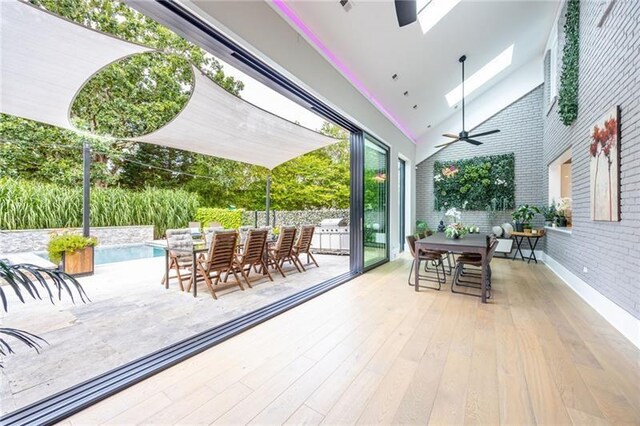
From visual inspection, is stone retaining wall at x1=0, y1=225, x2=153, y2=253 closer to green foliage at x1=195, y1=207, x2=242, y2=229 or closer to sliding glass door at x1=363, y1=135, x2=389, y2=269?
green foliage at x1=195, y1=207, x2=242, y2=229

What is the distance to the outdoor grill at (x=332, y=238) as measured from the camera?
744 centimetres

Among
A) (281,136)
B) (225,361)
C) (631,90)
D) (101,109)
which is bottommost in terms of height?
(225,361)

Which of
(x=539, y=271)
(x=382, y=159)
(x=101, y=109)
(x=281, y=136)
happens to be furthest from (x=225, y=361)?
(x=101, y=109)

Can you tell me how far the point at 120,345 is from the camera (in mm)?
2441

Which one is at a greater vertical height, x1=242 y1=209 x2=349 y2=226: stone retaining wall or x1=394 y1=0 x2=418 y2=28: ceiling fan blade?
x1=394 y1=0 x2=418 y2=28: ceiling fan blade

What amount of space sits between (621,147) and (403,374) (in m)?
3.20

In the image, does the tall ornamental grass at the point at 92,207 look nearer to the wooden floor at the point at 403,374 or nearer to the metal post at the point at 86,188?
the metal post at the point at 86,188

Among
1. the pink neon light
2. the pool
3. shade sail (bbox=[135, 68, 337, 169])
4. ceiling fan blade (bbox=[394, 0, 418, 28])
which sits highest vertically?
the pink neon light

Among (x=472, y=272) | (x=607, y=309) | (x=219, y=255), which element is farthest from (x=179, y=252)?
(x=607, y=309)

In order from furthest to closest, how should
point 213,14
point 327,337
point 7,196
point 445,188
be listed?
point 445,188
point 7,196
point 327,337
point 213,14

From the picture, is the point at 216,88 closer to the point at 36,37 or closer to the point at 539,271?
the point at 36,37

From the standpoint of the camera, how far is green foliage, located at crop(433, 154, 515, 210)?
7.39 m

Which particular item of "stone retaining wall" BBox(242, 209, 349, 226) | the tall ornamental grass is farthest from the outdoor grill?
the tall ornamental grass

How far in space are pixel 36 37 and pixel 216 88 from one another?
1.63 meters
